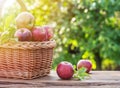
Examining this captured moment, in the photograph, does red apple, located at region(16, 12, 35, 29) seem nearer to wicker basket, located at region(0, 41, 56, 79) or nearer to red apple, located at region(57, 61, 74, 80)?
wicker basket, located at region(0, 41, 56, 79)

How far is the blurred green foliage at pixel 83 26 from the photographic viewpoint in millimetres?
3584

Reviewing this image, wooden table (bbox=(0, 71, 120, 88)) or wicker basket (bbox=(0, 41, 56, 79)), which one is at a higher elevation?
wicker basket (bbox=(0, 41, 56, 79))

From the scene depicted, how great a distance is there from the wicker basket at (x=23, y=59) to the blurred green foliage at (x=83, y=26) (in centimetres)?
198

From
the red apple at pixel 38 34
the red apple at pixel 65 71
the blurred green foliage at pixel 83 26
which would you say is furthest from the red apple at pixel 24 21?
the blurred green foliage at pixel 83 26

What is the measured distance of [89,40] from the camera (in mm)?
3781

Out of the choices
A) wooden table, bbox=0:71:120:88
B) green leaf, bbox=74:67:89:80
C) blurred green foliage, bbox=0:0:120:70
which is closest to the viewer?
wooden table, bbox=0:71:120:88

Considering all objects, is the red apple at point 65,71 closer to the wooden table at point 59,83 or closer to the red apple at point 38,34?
the wooden table at point 59,83

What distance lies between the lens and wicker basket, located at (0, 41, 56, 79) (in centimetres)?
148

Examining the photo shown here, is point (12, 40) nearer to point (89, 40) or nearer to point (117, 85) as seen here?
point (117, 85)

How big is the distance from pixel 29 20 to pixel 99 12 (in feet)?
7.22

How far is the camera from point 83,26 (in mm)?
3707

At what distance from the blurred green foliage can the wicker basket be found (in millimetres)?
1979

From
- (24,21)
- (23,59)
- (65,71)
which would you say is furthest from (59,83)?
(24,21)

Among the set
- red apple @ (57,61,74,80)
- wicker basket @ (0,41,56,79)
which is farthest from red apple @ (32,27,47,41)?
red apple @ (57,61,74,80)
